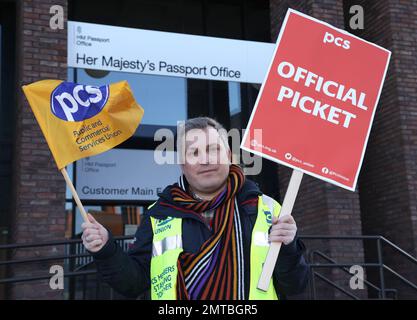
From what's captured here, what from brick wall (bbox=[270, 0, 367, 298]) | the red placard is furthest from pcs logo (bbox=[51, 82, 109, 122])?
brick wall (bbox=[270, 0, 367, 298])

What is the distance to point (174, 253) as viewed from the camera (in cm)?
238

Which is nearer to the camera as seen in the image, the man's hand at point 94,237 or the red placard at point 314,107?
the man's hand at point 94,237

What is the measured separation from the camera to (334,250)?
708 cm

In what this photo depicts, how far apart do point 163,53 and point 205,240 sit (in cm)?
504

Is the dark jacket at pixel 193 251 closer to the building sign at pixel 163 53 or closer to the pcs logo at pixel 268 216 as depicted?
the pcs logo at pixel 268 216

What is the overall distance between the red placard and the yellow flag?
0.77 meters

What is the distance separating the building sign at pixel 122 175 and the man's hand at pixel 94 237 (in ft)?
18.6

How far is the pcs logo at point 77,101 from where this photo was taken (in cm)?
289

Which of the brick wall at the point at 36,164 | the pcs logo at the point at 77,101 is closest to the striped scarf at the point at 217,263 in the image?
the pcs logo at the point at 77,101

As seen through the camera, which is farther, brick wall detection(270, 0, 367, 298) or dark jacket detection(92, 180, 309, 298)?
brick wall detection(270, 0, 367, 298)

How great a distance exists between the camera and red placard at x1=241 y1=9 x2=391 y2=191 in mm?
2635

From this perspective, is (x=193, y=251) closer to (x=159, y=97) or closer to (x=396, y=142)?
Answer: (x=396, y=142)

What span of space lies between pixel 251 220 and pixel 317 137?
0.58 metres

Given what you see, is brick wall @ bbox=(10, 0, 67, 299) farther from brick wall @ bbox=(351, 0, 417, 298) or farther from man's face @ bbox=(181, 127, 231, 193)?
brick wall @ bbox=(351, 0, 417, 298)
